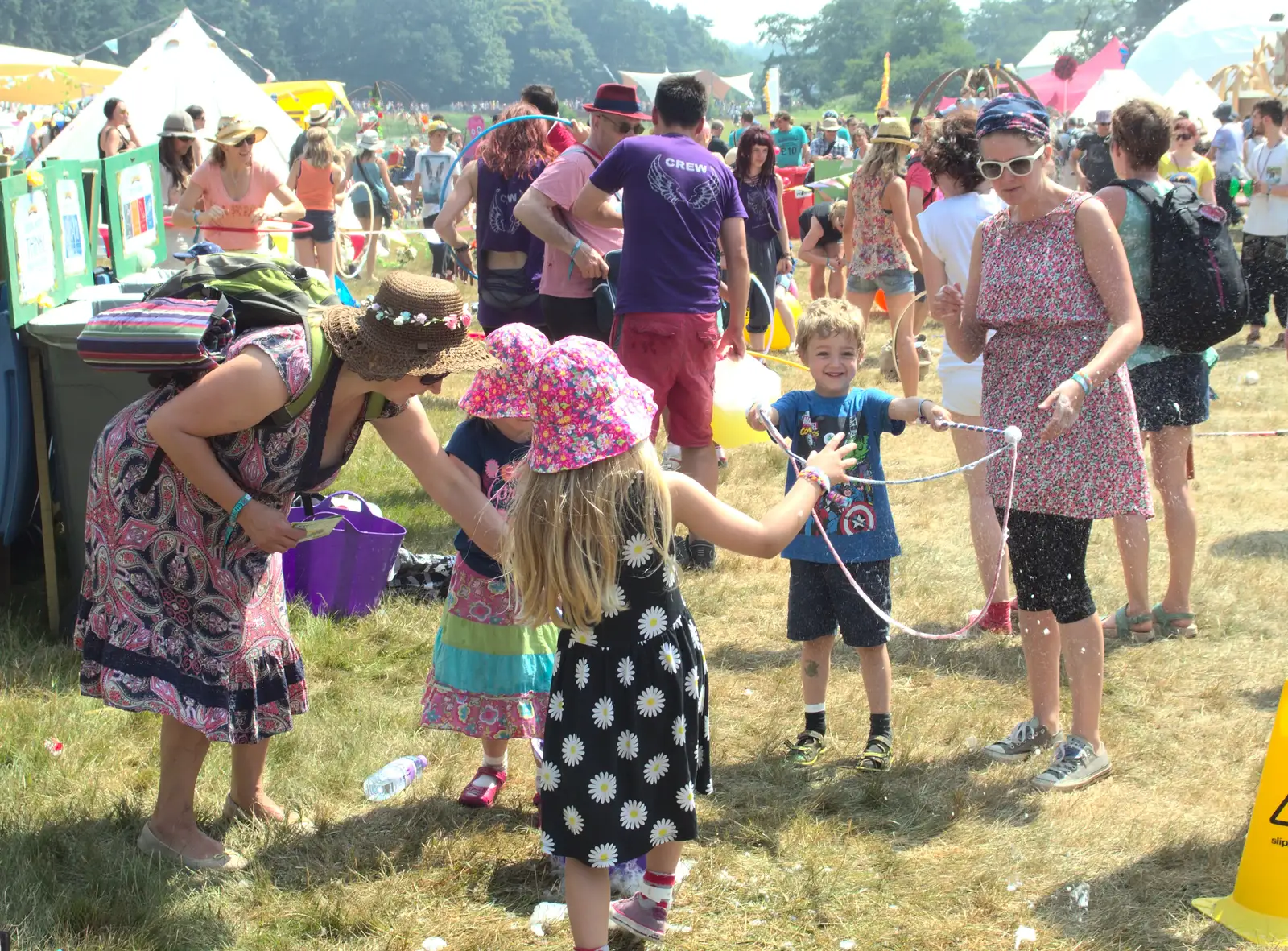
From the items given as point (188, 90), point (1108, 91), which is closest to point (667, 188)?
point (188, 90)

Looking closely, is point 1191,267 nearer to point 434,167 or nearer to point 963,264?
point 963,264

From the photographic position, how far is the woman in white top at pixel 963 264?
4820 mm

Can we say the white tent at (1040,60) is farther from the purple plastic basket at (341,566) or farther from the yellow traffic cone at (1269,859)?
the yellow traffic cone at (1269,859)

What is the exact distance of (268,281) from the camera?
3119 mm

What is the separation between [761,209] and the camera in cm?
896

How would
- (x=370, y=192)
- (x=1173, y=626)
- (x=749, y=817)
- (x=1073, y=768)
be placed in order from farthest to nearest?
(x=370, y=192) → (x=1173, y=626) → (x=1073, y=768) → (x=749, y=817)

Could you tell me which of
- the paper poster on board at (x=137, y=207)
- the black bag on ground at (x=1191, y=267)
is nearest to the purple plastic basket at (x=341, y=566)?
the paper poster on board at (x=137, y=207)

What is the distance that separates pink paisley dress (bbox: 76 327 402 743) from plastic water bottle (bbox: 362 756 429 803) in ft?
2.13

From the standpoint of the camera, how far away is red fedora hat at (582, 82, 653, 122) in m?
5.60

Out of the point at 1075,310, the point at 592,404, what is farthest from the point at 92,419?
the point at 1075,310

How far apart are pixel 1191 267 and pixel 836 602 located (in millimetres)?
1872

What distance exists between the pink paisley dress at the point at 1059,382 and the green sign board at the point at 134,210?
414 cm

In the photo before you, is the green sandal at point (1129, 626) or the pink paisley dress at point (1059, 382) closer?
the pink paisley dress at point (1059, 382)

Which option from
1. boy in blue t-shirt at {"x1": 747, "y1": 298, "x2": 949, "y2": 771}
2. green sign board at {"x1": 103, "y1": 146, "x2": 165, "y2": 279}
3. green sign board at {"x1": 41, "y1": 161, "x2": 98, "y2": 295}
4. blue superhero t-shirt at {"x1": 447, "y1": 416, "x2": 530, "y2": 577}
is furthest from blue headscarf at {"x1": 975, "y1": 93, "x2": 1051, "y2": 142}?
green sign board at {"x1": 103, "y1": 146, "x2": 165, "y2": 279}
